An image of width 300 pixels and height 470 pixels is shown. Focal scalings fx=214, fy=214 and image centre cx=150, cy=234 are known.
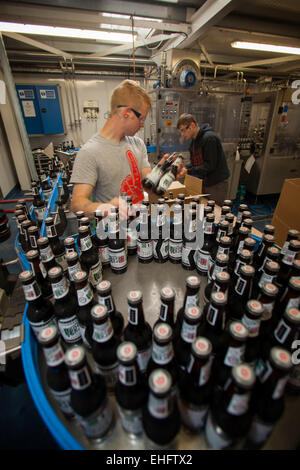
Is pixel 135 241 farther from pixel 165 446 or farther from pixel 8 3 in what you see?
pixel 8 3

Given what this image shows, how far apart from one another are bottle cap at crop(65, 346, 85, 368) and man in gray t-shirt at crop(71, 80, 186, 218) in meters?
0.78


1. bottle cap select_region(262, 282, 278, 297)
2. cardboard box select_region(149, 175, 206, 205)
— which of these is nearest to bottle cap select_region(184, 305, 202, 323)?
bottle cap select_region(262, 282, 278, 297)

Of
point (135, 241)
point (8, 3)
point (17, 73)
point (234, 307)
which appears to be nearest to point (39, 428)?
point (135, 241)

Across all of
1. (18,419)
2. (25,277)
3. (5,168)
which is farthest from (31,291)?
(5,168)

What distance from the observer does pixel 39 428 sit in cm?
Result: 116

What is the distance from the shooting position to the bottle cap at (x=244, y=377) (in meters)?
0.46

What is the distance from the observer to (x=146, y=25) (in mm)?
2525

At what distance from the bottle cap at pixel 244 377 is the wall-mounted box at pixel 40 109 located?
19.6ft

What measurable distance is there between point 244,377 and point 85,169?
1.29 meters

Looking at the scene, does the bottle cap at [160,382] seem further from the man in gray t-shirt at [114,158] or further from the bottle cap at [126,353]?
the man in gray t-shirt at [114,158]

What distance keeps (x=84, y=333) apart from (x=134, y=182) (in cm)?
114

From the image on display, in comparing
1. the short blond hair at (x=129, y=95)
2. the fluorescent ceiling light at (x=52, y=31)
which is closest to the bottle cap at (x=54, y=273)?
the short blond hair at (x=129, y=95)

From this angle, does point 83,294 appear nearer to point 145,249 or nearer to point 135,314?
point 135,314
